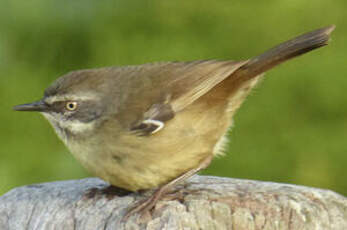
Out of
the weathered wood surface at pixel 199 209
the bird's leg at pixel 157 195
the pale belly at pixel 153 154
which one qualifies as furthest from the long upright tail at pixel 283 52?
the weathered wood surface at pixel 199 209

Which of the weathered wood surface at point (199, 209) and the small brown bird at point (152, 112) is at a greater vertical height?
the small brown bird at point (152, 112)

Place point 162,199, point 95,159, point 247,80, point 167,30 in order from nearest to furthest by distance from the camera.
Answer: point 162,199 → point 95,159 → point 247,80 → point 167,30

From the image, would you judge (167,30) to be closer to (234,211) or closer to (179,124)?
(179,124)

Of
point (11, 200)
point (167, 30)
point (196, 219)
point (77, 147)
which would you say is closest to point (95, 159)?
point (77, 147)

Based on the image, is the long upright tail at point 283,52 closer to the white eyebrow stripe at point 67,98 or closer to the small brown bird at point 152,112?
the small brown bird at point 152,112

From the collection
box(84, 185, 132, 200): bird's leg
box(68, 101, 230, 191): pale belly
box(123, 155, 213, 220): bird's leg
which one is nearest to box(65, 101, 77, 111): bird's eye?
box(68, 101, 230, 191): pale belly

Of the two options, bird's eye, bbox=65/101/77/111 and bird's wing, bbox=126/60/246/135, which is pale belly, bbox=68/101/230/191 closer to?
bird's wing, bbox=126/60/246/135

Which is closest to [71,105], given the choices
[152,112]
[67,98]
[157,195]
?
[67,98]
